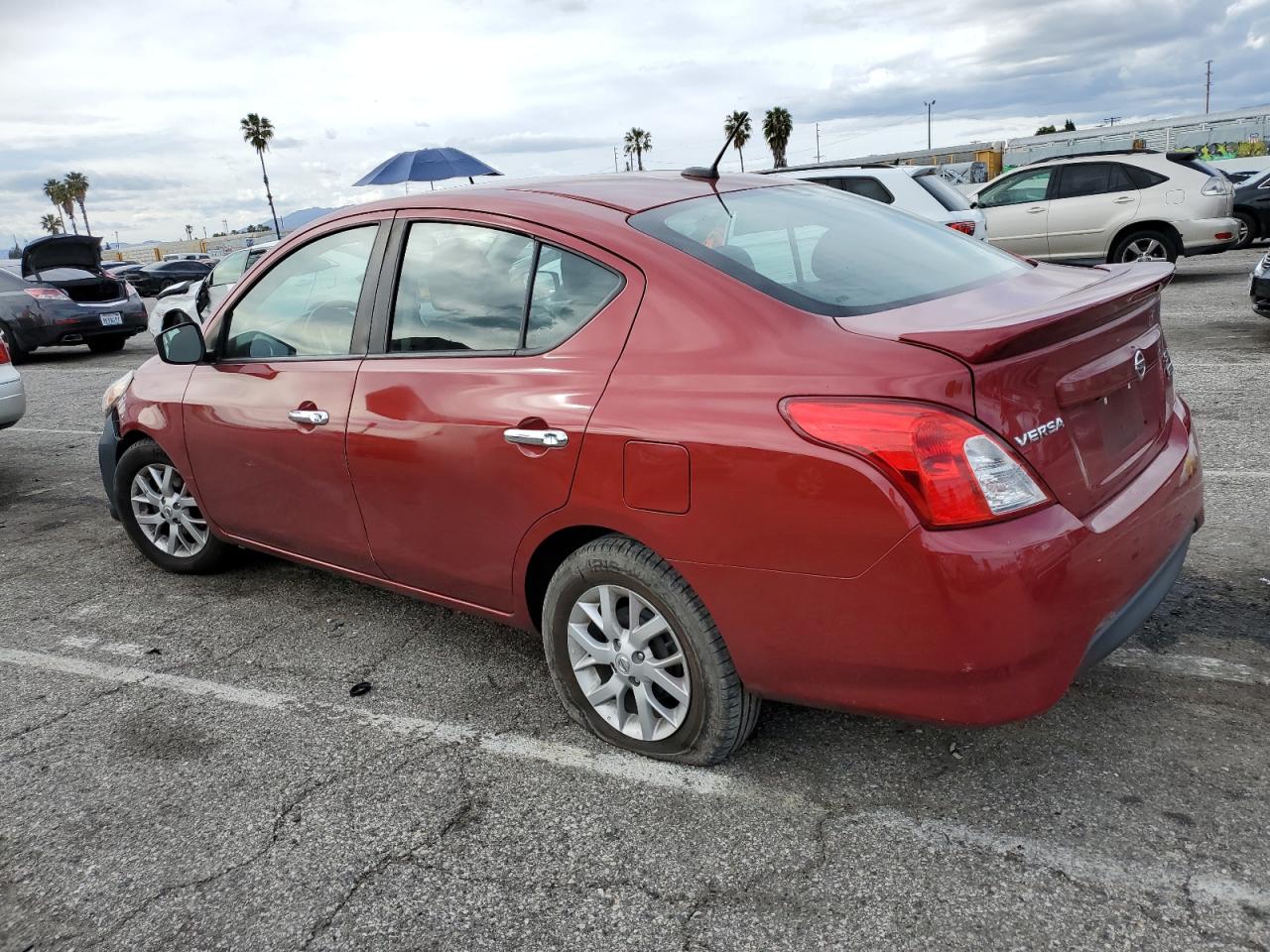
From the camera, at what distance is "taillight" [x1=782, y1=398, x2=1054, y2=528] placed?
2.18 m

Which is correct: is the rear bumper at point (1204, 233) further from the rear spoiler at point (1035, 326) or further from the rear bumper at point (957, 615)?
the rear bumper at point (957, 615)

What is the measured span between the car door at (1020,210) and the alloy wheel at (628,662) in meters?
11.3

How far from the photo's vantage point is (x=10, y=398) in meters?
6.70

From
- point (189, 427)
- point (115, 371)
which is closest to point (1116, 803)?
point (189, 427)

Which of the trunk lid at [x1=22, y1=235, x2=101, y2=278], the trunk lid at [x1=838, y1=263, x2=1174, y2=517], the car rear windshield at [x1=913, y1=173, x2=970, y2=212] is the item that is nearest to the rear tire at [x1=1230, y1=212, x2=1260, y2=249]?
the car rear windshield at [x1=913, y1=173, x2=970, y2=212]

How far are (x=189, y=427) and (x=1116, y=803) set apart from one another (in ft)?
11.5

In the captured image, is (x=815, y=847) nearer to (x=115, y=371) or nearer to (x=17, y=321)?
(x=115, y=371)

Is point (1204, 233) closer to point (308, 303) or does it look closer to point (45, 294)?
point (308, 303)

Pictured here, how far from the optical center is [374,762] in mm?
3012

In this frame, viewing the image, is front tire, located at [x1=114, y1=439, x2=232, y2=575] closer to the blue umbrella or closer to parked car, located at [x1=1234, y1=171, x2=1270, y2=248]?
the blue umbrella

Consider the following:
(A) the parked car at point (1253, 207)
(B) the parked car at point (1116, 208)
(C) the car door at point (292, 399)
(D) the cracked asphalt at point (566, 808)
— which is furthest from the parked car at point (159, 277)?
(D) the cracked asphalt at point (566, 808)

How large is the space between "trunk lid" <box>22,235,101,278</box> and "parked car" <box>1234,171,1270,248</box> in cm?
1672

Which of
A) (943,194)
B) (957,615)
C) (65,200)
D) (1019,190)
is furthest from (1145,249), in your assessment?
(65,200)

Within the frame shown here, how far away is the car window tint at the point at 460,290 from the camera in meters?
3.03
